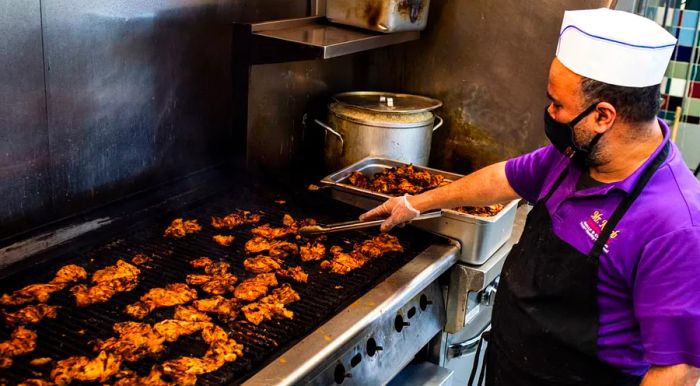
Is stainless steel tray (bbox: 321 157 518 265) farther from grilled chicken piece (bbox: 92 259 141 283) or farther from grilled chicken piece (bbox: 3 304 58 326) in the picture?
grilled chicken piece (bbox: 3 304 58 326)

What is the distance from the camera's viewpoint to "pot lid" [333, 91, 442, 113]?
355cm

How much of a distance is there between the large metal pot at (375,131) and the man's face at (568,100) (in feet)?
4.91

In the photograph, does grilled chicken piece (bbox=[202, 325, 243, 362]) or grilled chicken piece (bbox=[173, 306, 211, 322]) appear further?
grilled chicken piece (bbox=[173, 306, 211, 322])

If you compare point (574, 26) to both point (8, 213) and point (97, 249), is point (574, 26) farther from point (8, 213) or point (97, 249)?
point (8, 213)

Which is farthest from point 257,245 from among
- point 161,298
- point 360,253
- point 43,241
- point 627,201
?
point 627,201

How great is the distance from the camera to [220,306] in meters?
2.24

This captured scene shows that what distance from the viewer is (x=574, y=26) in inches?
80.7

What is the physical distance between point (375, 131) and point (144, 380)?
1.91m

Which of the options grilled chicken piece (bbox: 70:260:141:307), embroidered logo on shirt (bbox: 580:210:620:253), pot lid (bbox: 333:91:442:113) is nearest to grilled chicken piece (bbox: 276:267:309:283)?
grilled chicken piece (bbox: 70:260:141:307)

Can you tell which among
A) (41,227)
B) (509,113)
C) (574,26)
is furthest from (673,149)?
(41,227)

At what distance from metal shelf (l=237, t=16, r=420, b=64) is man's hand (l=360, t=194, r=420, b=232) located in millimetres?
692

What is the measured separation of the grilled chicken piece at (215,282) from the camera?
2.35m

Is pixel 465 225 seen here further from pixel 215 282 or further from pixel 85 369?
pixel 85 369

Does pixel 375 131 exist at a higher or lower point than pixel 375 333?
higher
